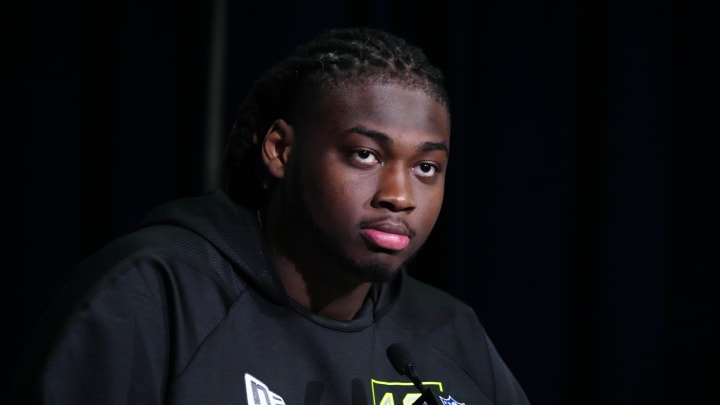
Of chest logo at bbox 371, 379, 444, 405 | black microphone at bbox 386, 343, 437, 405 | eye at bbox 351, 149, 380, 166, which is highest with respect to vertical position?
eye at bbox 351, 149, 380, 166

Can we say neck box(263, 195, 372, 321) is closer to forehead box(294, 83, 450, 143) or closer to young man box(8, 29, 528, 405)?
young man box(8, 29, 528, 405)

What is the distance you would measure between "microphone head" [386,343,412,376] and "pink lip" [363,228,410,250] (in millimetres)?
168

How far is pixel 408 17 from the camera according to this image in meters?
2.42

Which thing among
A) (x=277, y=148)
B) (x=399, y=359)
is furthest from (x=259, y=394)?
(x=277, y=148)

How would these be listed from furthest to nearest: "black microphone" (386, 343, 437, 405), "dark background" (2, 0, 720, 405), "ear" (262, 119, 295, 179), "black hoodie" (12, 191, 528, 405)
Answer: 1. "dark background" (2, 0, 720, 405)
2. "ear" (262, 119, 295, 179)
3. "black microphone" (386, 343, 437, 405)
4. "black hoodie" (12, 191, 528, 405)

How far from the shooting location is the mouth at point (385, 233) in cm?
141

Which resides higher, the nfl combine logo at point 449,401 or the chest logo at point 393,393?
the chest logo at point 393,393

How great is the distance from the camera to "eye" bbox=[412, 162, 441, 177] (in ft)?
4.81

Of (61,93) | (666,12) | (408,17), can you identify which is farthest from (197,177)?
(666,12)

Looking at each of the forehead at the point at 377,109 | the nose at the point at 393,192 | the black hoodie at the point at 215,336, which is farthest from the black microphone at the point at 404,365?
the forehead at the point at 377,109

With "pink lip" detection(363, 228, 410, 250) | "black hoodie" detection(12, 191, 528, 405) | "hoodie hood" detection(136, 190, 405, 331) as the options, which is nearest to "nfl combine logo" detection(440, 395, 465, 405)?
"black hoodie" detection(12, 191, 528, 405)

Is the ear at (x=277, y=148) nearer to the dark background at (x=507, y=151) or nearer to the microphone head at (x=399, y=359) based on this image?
the microphone head at (x=399, y=359)

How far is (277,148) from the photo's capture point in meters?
1.54

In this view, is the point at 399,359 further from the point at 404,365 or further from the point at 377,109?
the point at 377,109
